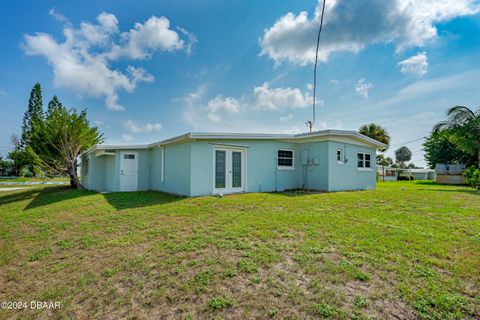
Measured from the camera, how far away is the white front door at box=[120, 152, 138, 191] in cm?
1344

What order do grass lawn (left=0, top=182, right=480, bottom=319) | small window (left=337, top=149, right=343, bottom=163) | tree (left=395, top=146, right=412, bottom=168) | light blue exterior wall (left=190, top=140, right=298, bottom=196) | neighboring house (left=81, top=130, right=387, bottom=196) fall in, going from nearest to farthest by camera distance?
grass lawn (left=0, top=182, right=480, bottom=319), light blue exterior wall (left=190, top=140, right=298, bottom=196), neighboring house (left=81, top=130, right=387, bottom=196), small window (left=337, top=149, right=343, bottom=163), tree (left=395, top=146, right=412, bottom=168)

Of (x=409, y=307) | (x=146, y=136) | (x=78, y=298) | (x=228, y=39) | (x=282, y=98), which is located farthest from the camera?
(x=146, y=136)

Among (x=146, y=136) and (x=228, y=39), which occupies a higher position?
(x=228, y=39)

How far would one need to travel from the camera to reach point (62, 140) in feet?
54.7

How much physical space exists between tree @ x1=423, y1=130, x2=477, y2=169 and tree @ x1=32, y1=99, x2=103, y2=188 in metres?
33.9

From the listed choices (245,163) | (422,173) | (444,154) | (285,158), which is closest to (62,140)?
(245,163)

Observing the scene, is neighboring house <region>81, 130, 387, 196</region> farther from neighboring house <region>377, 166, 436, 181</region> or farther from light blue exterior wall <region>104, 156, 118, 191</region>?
neighboring house <region>377, 166, 436, 181</region>

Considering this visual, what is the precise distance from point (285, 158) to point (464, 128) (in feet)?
48.5

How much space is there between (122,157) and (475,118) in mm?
23771

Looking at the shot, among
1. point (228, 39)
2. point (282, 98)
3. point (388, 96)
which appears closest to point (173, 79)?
point (228, 39)

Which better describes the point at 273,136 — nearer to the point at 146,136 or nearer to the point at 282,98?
the point at 282,98

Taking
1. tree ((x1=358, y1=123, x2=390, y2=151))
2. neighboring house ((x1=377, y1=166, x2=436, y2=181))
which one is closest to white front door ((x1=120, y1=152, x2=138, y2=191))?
tree ((x1=358, y1=123, x2=390, y2=151))

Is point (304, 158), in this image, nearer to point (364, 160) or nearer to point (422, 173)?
point (364, 160)

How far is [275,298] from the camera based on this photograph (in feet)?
9.44
